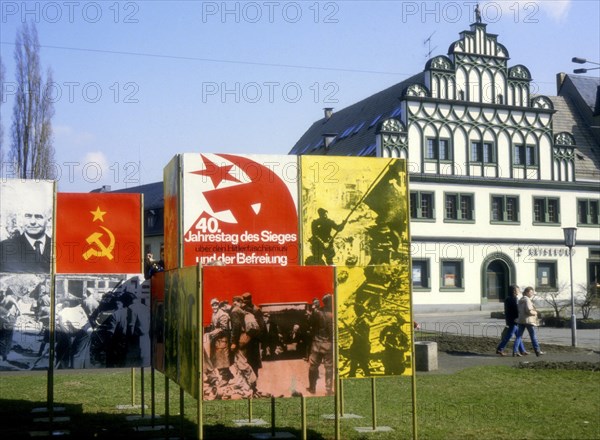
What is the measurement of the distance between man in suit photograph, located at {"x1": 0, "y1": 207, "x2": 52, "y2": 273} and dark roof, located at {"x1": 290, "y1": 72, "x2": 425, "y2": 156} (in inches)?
1445

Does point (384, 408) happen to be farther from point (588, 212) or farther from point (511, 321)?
point (588, 212)

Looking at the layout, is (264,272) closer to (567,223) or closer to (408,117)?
(408,117)

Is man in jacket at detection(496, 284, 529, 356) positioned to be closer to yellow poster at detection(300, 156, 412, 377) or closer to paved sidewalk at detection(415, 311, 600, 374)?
paved sidewalk at detection(415, 311, 600, 374)

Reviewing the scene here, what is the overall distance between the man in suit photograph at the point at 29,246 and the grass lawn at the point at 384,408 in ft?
6.41

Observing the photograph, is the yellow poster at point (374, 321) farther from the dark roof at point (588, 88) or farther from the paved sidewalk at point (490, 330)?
the dark roof at point (588, 88)

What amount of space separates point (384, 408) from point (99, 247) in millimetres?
4447

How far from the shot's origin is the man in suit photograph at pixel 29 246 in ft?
36.0

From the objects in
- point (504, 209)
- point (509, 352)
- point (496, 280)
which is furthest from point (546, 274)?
point (509, 352)

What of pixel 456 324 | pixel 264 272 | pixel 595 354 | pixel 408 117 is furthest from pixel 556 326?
pixel 264 272

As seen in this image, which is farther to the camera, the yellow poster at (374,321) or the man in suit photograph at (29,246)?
the man in suit photograph at (29,246)

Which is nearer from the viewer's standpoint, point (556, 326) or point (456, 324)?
point (556, 326)

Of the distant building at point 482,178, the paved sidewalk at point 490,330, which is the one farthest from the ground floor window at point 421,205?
the paved sidewalk at point 490,330

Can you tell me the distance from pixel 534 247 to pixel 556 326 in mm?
16534

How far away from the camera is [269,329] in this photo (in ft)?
28.2
